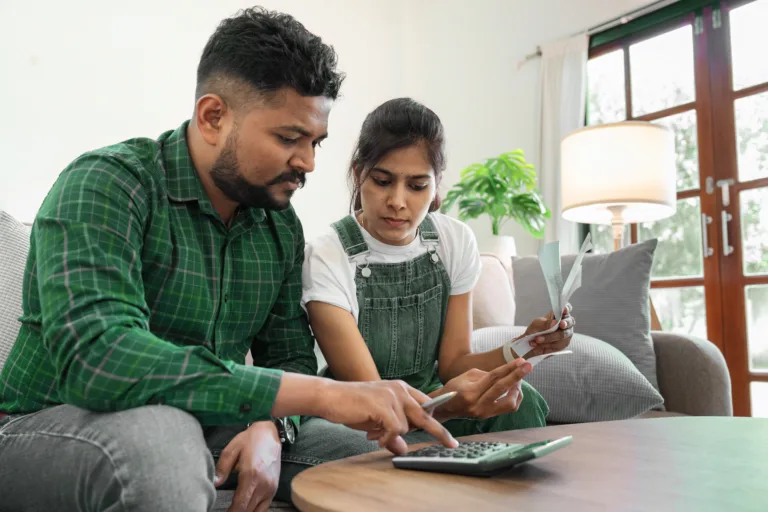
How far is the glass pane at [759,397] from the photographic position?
331 cm

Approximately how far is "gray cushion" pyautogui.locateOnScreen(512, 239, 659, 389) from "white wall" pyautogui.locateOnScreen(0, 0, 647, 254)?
4.30 ft

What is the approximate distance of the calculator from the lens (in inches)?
28.2

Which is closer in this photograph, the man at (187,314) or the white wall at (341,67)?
the man at (187,314)

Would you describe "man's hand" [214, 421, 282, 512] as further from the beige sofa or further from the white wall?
the white wall

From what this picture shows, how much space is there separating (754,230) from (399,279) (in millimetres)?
2714

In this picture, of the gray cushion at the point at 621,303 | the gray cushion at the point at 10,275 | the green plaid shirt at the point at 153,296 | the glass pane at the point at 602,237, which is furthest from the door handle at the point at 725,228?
the gray cushion at the point at 10,275

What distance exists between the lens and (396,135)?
1.35 metres

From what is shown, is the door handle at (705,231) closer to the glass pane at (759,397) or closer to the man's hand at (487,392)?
the glass pane at (759,397)

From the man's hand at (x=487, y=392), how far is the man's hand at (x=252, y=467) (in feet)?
0.97

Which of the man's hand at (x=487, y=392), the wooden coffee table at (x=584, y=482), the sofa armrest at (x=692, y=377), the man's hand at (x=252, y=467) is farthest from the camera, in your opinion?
the sofa armrest at (x=692, y=377)

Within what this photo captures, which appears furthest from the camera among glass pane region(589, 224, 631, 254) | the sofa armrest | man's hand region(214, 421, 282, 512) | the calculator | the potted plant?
glass pane region(589, 224, 631, 254)

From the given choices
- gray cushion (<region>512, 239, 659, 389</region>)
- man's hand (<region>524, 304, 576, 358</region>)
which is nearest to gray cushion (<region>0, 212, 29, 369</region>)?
man's hand (<region>524, 304, 576, 358</region>)

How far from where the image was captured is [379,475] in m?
0.74

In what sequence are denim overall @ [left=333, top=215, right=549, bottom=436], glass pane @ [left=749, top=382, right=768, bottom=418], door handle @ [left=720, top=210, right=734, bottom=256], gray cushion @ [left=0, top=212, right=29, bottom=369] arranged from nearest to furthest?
gray cushion @ [left=0, top=212, right=29, bottom=369]
denim overall @ [left=333, top=215, right=549, bottom=436]
glass pane @ [left=749, top=382, right=768, bottom=418]
door handle @ [left=720, top=210, right=734, bottom=256]
